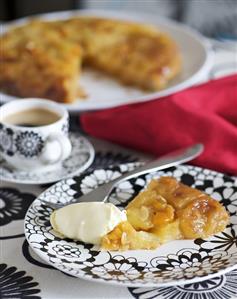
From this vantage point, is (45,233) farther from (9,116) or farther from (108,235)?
(9,116)

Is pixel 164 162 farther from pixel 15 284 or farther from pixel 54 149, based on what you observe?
pixel 15 284

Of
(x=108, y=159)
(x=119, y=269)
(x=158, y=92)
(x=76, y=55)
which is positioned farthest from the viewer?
(x=76, y=55)

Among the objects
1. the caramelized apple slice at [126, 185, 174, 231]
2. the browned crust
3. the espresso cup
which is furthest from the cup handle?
the browned crust

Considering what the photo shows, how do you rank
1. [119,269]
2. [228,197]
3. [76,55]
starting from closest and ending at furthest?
[119,269] → [228,197] → [76,55]

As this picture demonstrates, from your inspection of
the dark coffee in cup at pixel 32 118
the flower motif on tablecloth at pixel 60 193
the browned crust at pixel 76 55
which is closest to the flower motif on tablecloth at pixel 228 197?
the flower motif on tablecloth at pixel 60 193

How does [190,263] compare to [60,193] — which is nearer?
[190,263]

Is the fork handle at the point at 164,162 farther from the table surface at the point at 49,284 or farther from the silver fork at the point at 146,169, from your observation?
the table surface at the point at 49,284

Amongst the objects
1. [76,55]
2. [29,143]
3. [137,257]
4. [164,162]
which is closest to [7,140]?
[29,143]
